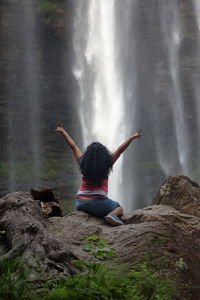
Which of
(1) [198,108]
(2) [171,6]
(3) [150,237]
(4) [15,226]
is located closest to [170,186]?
(3) [150,237]

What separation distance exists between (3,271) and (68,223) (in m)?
2.03

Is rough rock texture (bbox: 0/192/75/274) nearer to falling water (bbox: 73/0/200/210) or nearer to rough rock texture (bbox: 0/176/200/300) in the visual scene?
rough rock texture (bbox: 0/176/200/300)

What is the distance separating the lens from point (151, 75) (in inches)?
1195

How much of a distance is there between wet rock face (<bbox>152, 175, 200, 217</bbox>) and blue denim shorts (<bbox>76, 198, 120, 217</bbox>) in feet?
5.53

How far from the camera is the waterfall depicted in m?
24.6

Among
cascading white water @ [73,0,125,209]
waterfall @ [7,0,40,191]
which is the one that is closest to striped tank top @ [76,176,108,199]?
waterfall @ [7,0,40,191]

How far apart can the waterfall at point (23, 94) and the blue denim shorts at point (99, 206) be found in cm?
1883

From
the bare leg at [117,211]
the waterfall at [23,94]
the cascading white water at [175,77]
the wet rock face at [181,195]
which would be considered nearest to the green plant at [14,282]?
the bare leg at [117,211]

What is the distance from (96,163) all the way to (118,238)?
96 centimetres

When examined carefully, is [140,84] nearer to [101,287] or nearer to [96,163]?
[96,163]

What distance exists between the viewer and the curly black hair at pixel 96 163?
463cm

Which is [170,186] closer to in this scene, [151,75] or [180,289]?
[180,289]

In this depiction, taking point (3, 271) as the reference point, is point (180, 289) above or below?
below

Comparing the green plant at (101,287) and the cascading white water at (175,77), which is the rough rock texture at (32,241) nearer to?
the green plant at (101,287)
